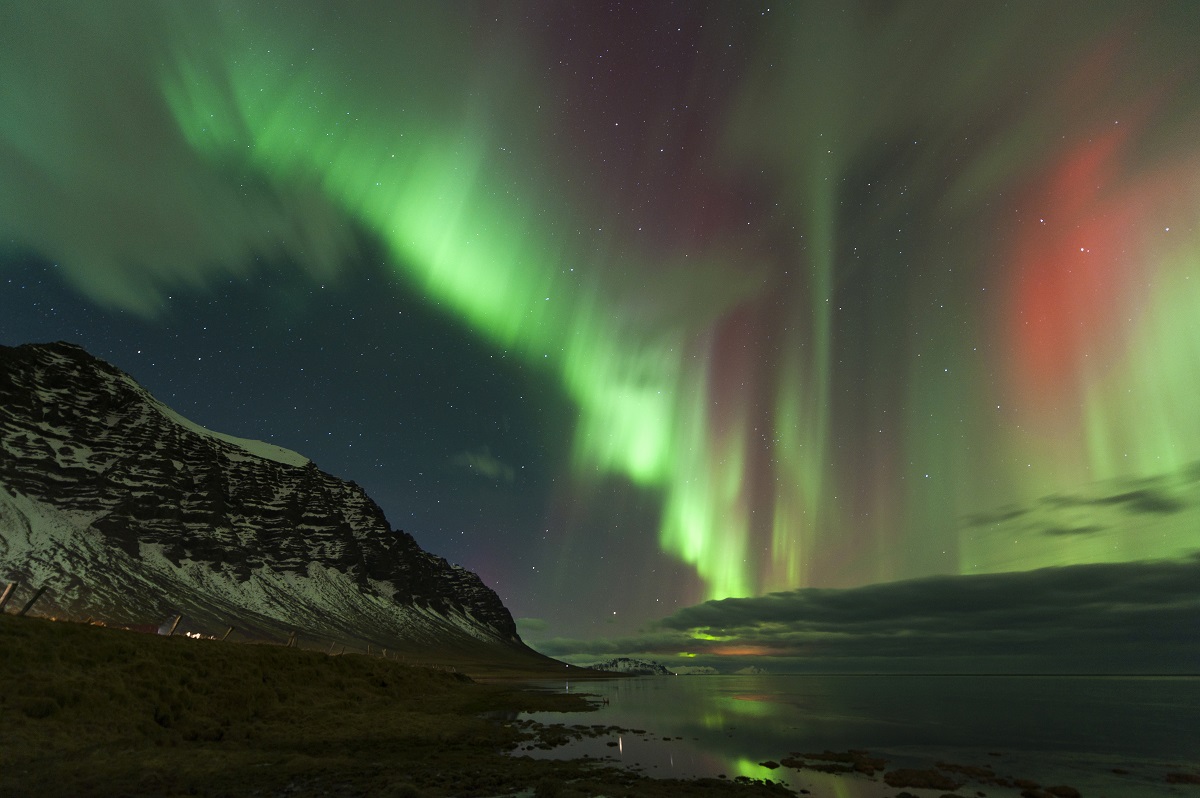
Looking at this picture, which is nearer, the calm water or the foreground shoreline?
the foreground shoreline

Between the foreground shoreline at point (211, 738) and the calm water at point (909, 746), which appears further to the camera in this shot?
the calm water at point (909, 746)

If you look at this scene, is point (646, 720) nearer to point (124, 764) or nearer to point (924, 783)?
point (924, 783)

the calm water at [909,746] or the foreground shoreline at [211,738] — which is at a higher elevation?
the calm water at [909,746]

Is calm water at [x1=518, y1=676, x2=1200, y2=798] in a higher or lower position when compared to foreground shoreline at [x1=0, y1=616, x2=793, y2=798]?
higher

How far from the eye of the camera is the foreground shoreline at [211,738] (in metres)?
20.3

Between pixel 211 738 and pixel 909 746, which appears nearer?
pixel 211 738

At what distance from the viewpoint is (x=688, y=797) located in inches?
895

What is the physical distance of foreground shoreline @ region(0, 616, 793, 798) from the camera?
66.7ft

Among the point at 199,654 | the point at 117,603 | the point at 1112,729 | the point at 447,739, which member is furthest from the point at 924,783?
the point at 117,603

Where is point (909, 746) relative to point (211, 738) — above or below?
above

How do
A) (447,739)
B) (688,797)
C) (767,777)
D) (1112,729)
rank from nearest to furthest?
(688,797) < (767,777) < (447,739) < (1112,729)

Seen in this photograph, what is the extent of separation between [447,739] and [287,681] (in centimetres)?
1495

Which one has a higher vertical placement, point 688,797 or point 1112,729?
point 1112,729

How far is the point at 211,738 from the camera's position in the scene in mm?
27828
